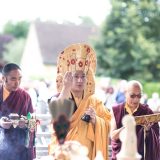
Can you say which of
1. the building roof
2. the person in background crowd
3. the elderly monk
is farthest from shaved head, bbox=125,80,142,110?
the building roof

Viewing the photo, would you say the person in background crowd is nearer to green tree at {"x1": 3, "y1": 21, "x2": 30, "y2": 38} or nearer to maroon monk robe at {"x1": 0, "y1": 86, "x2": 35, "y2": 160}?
maroon monk robe at {"x1": 0, "y1": 86, "x2": 35, "y2": 160}

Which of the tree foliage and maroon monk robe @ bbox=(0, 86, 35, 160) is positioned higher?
the tree foliage

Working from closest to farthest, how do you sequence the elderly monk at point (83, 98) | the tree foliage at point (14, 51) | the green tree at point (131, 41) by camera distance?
the elderly monk at point (83, 98)
the green tree at point (131, 41)
the tree foliage at point (14, 51)

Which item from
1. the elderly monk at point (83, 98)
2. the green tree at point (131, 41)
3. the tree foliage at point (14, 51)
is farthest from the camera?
the tree foliage at point (14, 51)

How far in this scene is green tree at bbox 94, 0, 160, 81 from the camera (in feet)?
109

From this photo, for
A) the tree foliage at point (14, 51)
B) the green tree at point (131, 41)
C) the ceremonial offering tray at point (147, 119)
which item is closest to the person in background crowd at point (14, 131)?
the ceremonial offering tray at point (147, 119)

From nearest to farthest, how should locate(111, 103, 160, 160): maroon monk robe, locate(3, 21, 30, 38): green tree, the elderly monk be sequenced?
1. the elderly monk
2. locate(111, 103, 160, 160): maroon monk robe
3. locate(3, 21, 30, 38): green tree

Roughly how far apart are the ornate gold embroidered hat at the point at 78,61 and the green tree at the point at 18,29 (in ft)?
241

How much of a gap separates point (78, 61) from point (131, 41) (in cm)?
2748

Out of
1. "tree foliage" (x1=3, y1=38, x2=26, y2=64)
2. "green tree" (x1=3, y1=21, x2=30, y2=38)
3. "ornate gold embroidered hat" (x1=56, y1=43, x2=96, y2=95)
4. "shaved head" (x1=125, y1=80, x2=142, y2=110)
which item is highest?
"green tree" (x1=3, y1=21, x2=30, y2=38)

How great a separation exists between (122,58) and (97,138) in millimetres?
27676

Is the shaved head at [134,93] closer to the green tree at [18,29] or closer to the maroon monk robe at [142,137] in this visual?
the maroon monk robe at [142,137]

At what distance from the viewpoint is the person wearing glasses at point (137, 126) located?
20.7ft

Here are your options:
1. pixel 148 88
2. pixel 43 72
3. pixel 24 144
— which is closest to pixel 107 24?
pixel 148 88
